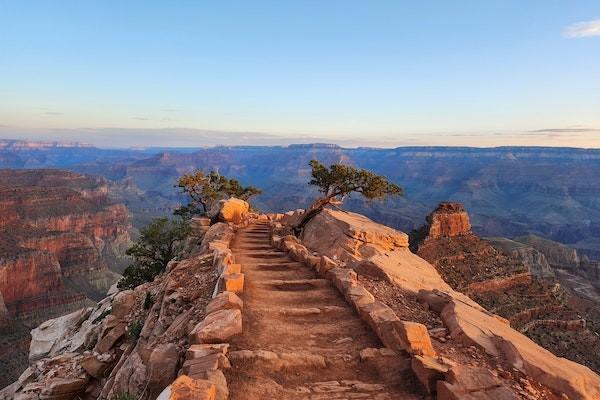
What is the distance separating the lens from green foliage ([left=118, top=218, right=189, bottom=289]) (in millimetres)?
29123

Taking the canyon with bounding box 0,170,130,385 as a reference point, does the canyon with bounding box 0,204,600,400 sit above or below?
above

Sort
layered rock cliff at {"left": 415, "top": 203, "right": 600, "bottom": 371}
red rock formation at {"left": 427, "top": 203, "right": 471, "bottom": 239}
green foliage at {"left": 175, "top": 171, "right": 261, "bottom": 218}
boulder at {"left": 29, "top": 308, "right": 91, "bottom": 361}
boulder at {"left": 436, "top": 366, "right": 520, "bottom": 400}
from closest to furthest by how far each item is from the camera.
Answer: boulder at {"left": 436, "top": 366, "right": 520, "bottom": 400} → boulder at {"left": 29, "top": 308, "right": 91, "bottom": 361} → green foliage at {"left": 175, "top": 171, "right": 261, "bottom": 218} → layered rock cliff at {"left": 415, "top": 203, "right": 600, "bottom": 371} → red rock formation at {"left": 427, "top": 203, "right": 471, "bottom": 239}

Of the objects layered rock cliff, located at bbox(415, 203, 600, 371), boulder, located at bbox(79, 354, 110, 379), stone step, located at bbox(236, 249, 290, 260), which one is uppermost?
stone step, located at bbox(236, 249, 290, 260)

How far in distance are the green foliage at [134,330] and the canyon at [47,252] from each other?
159 ft

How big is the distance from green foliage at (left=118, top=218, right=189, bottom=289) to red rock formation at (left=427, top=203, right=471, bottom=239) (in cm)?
4749

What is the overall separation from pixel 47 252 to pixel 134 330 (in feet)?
370

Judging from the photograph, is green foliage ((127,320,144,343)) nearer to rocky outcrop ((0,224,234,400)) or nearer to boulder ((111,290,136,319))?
rocky outcrop ((0,224,234,400))

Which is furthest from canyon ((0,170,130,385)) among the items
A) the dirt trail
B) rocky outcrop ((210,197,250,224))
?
the dirt trail

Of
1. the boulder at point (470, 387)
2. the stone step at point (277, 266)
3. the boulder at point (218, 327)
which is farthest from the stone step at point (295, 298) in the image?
the boulder at point (470, 387)

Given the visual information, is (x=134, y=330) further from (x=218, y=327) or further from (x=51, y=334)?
(x=51, y=334)

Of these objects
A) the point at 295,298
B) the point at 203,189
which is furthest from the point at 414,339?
the point at 203,189

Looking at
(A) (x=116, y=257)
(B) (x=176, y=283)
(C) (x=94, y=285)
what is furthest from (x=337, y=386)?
(A) (x=116, y=257)

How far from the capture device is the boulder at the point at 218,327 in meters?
8.44

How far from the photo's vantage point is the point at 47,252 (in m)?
109
